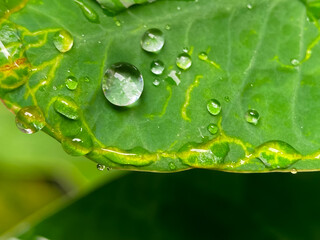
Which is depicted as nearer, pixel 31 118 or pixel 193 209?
pixel 31 118

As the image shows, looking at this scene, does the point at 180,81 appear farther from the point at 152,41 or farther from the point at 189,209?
the point at 189,209

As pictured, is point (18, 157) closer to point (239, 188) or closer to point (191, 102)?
point (239, 188)

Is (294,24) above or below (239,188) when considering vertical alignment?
above

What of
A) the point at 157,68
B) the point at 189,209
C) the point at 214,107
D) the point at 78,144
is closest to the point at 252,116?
the point at 214,107

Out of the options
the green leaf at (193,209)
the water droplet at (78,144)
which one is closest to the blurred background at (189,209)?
the green leaf at (193,209)

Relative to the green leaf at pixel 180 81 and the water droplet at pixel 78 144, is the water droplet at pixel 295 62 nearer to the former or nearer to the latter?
the green leaf at pixel 180 81

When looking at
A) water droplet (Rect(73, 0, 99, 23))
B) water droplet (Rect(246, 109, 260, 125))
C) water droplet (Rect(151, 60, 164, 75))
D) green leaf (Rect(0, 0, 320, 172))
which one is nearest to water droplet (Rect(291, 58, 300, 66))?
green leaf (Rect(0, 0, 320, 172))

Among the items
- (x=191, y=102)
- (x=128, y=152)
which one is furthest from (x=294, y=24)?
(x=128, y=152)
